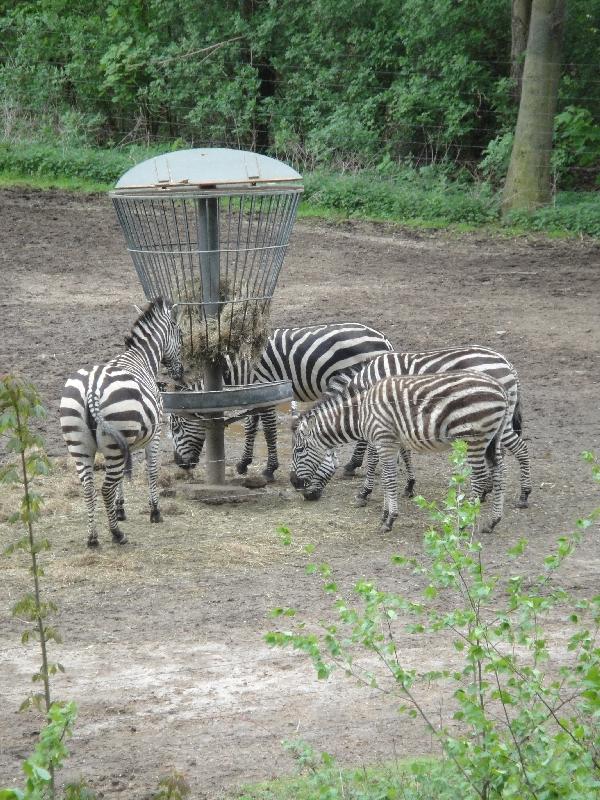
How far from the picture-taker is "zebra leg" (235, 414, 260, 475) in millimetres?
9312

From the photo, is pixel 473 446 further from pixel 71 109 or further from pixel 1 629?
pixel 71 109

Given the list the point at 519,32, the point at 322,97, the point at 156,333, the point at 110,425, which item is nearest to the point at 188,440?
the point at 156,333

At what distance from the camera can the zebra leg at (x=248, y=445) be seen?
9312mm

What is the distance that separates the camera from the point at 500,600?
21.6ft

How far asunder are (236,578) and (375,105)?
17.3m

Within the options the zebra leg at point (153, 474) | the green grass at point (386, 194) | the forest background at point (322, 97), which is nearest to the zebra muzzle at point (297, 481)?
the zebra leg at point (153, 474)

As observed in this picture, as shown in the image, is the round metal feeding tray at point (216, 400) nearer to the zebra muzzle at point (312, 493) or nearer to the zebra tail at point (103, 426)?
the zebra muzzle at point (312, 493)

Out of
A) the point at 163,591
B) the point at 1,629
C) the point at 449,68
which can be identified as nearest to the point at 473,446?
the point at 163,591

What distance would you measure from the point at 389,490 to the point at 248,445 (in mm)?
1817

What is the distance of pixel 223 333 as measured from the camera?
831 centimetres

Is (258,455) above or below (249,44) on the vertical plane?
below

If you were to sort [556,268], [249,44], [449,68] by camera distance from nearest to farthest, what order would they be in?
[556,268] < [449,68] < [249,44]

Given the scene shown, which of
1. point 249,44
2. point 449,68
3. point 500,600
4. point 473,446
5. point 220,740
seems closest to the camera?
point 220,740

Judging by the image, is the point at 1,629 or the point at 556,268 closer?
the point at 1,629
